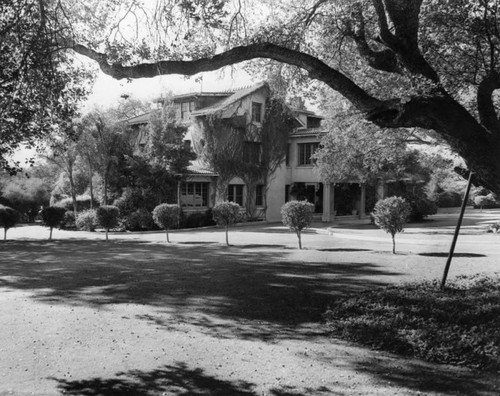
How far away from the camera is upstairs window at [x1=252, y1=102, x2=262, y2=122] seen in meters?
35.2

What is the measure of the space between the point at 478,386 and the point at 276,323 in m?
3.64

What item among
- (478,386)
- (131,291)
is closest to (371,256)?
(131,291)

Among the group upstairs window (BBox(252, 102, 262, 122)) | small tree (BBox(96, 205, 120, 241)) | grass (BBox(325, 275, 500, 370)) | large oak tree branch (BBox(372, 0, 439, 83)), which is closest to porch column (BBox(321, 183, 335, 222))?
upstairs window (BBox(252, 102, 262, 122))

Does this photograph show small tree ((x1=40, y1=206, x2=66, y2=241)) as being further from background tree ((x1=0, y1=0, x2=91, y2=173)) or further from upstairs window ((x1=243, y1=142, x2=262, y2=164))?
background tree ((x1=0, y1=0, x2=91, y2=173))

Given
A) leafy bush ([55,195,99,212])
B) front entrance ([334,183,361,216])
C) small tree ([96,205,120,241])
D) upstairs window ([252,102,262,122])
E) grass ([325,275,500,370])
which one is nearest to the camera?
grass ([325,275,500,370])

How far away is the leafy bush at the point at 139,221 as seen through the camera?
96.6 feet

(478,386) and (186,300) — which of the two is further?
(186,300)

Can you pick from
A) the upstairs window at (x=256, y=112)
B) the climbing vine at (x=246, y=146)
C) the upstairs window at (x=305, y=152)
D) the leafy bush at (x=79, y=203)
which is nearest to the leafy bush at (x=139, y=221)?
the climbing vine at (x=246, y=146)

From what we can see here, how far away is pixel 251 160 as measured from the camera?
35.2 m

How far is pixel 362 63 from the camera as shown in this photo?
13.6m

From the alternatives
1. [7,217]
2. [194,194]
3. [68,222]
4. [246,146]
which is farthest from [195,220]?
[7,217]

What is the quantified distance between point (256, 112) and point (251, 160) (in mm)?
3496

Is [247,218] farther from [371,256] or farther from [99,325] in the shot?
[99,325]

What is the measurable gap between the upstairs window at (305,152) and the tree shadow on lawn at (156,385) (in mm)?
30984
